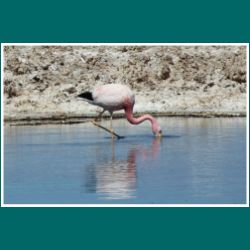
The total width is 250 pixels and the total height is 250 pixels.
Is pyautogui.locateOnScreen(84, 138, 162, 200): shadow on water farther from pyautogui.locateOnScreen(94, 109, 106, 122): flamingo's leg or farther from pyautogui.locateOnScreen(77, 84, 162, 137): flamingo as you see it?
pyautogui.locateOnScreen(94, 109, 106, 122): flamingo's leg

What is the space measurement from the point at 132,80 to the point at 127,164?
3843mm

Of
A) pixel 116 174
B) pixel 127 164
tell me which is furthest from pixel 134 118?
pixel 116 174

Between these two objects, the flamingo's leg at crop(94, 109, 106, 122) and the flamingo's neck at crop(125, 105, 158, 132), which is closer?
the flamingo's neck at crop(125, 105, 158, 132)

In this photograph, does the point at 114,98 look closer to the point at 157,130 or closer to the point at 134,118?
the point at 134,118

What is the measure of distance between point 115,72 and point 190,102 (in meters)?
1.42

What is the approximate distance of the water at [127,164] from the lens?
13.1 m

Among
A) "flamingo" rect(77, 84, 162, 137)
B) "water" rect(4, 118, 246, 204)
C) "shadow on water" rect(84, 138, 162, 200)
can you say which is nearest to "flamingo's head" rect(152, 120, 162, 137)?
"flamingo" rect(77, 84, 162, 137)

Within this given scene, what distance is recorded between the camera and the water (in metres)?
13.1

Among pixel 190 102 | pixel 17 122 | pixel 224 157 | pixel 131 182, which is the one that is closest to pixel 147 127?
pixel 190 102

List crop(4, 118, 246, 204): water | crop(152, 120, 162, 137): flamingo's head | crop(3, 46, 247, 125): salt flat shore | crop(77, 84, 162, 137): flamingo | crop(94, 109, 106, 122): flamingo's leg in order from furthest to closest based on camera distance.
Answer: crop(94, 109, 106, 122): flamingo's leg → crop(3, 46, 247, 125): salt flat shore → crop(77, 84, 162, 137): flamingo → crop(152, 120, 162, 137): flamingo's head → crop(4, 118, 246, 204): water

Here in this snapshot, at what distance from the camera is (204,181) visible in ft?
44.5

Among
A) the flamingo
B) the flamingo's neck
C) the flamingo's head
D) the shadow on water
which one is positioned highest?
the flamingo

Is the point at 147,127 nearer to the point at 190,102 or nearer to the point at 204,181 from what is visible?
the point at 190,102

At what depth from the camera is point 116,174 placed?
45.9ft
